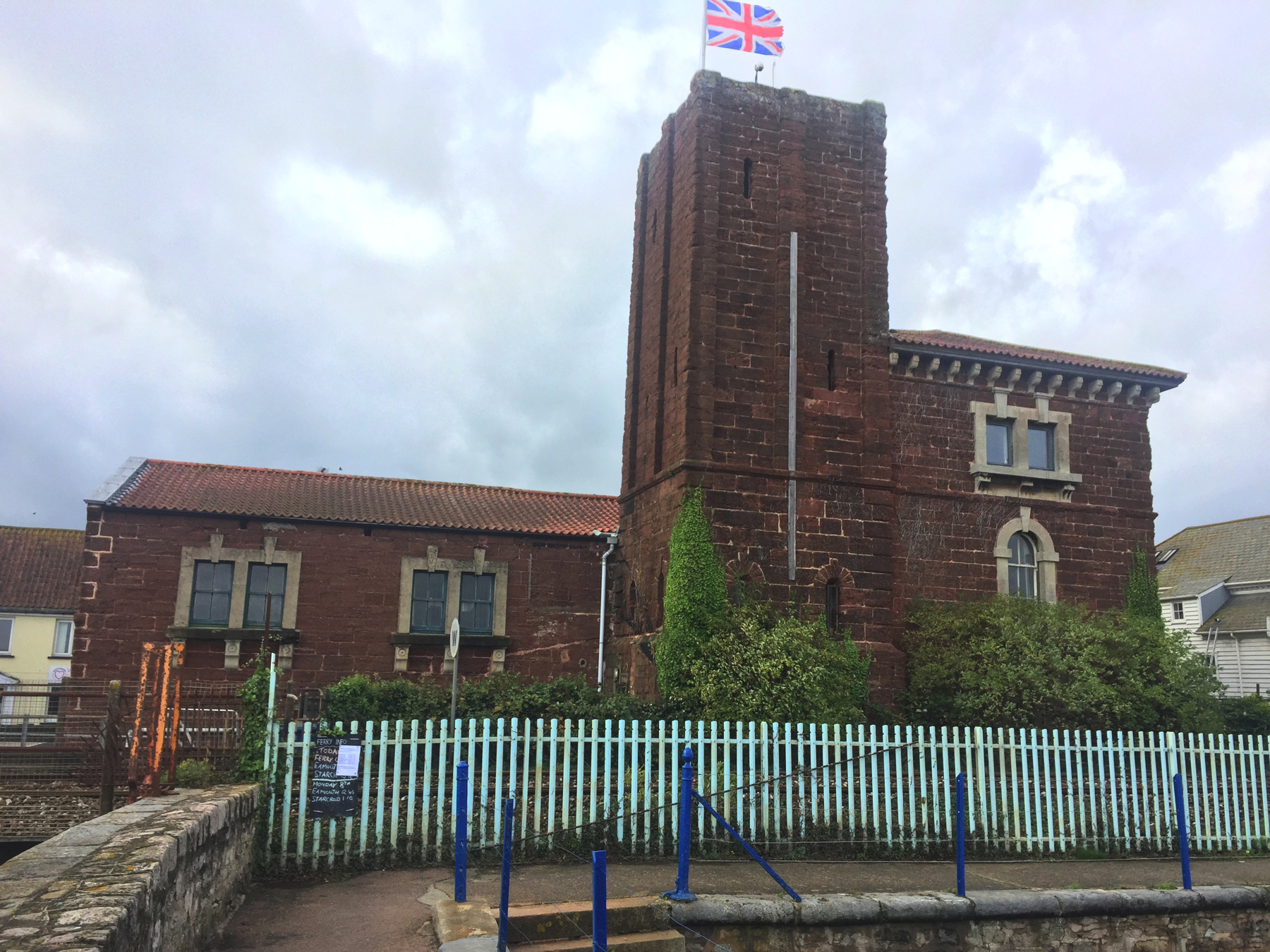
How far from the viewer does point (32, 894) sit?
463cm

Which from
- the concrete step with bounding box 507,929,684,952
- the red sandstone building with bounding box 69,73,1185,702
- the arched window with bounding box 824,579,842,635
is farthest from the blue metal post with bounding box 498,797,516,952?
the arched window with bounding box 824,579,842,635

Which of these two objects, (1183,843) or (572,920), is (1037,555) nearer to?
(1183,843)

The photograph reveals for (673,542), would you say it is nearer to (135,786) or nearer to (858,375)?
(858,375)

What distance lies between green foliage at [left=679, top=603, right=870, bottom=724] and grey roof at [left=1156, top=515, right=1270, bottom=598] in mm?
23770

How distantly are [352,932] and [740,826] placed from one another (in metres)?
4.74

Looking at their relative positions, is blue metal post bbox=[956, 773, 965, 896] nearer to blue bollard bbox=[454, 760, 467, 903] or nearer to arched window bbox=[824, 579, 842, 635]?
blue bollard bbox=[454, 760, 467, 903]

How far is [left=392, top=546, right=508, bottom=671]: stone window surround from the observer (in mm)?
20391

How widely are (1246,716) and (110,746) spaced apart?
1866 cm

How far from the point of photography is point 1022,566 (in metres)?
18.9

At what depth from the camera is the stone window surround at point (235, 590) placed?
768 inches

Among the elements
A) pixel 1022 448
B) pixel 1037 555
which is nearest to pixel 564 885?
pixel 1037 555

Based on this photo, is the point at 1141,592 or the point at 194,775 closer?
the point at 194,775

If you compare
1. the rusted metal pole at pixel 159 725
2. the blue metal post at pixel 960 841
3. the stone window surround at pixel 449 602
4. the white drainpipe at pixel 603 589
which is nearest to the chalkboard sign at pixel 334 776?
the rusted metal pole at pixel 159 725

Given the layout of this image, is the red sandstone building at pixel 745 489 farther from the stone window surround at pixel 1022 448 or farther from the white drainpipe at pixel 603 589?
the white drainpipe at pixel 603 589
